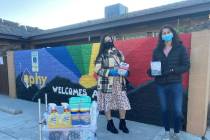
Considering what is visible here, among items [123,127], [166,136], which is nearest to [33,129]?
[123,127]

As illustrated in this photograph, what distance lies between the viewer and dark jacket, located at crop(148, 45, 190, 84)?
9.78 ft

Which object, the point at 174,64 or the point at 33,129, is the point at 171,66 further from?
the point at 33,129

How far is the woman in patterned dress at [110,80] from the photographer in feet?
11.6

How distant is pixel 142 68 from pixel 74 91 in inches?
77.8

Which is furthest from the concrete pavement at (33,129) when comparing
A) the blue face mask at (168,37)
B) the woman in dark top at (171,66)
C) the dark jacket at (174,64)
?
the blue face mask at (168,37)

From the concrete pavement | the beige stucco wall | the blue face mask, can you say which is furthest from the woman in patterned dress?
the beige stucco wall

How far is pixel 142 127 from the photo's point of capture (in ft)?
12.7

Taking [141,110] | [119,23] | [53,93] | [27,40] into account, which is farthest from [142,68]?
[27,40]

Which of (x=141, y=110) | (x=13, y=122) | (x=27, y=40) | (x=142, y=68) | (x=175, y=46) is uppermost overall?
(x=27, y=40)

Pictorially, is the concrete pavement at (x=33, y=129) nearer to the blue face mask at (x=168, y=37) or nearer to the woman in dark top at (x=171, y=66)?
the woman in dark top at (x=171, y=66)

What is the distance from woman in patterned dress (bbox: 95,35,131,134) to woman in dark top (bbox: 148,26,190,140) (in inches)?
26.5

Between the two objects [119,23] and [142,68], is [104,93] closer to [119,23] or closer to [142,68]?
[142,68]

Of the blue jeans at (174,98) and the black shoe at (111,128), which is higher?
the blue jeans at (174,98)

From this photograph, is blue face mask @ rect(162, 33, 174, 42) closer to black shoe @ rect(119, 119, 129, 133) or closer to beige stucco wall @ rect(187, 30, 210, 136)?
beige stucco wall @ rect(187, 30, 210, 136)
